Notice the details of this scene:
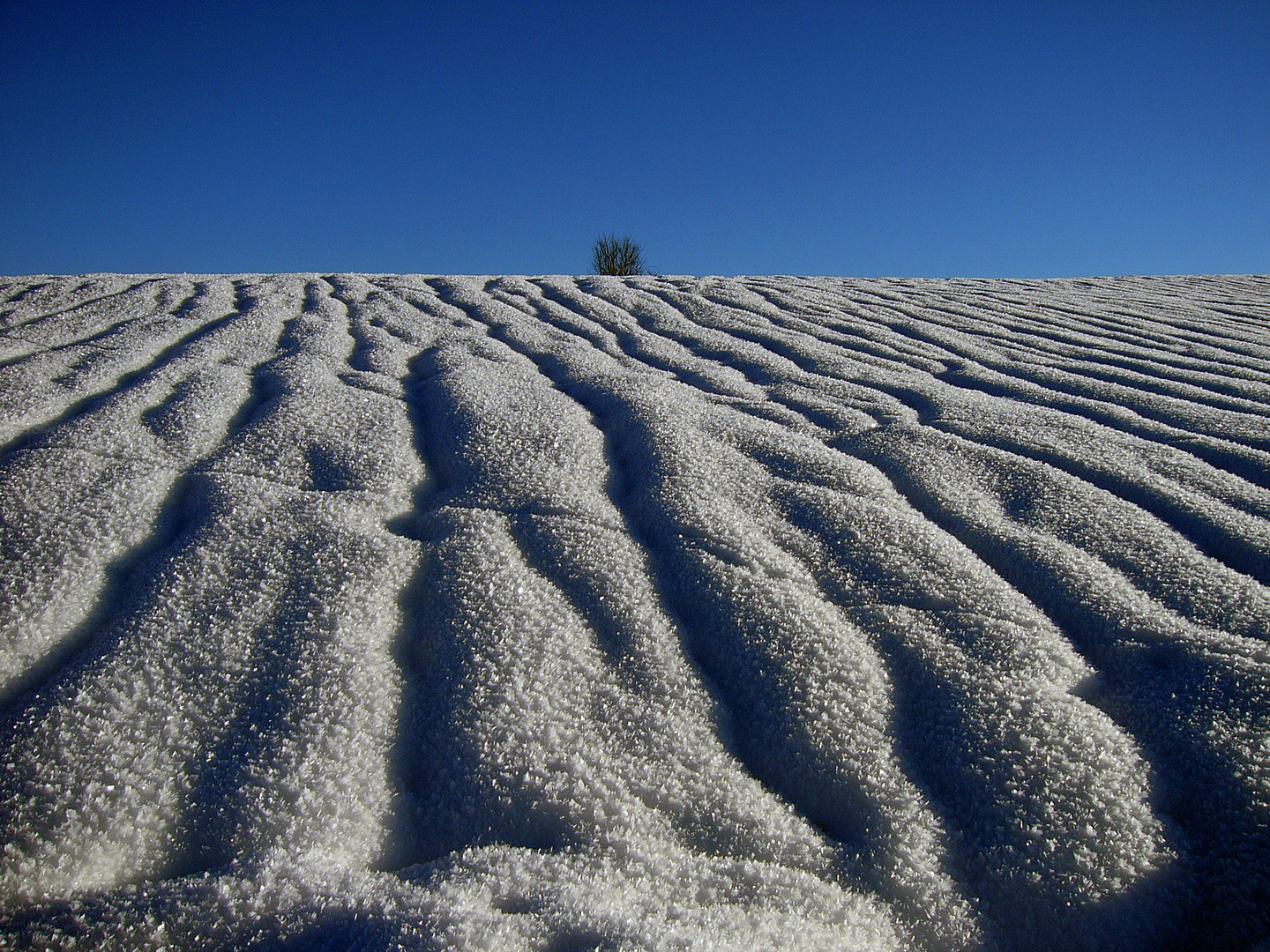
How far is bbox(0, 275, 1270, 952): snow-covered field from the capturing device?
0.58 metres

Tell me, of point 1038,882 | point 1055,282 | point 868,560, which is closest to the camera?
point 1038,882

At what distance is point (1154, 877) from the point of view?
601 millimetres

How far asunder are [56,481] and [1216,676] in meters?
1.67

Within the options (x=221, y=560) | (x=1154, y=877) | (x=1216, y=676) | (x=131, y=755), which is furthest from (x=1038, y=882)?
(x=221, y=560)

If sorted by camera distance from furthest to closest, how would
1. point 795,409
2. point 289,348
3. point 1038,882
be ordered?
point 289,348, point 795,409, point 1038,882

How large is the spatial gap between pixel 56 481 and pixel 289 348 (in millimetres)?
1104

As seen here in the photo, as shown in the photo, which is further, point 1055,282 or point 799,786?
point 1055,282

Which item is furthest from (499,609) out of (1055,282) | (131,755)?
(1055,282)

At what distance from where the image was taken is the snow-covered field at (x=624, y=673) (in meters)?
0.58

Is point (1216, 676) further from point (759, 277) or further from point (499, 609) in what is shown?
point (759, 277)

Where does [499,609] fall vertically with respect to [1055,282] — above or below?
below

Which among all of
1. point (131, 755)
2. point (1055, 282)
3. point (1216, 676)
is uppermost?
point (1055, 282)

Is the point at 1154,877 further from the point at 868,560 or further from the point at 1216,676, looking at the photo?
the point at 868,560

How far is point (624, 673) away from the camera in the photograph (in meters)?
0.82
